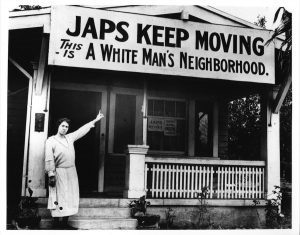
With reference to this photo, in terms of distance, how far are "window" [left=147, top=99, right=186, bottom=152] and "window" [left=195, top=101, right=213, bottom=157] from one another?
37 centimetres

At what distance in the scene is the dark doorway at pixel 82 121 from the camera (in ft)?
31.1

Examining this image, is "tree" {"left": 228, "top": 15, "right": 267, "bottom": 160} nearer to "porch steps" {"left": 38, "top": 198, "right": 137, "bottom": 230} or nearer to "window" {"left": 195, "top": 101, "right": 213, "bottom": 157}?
"window" {"left": 195, "top": 101, "right": 213, "bottom": 157}

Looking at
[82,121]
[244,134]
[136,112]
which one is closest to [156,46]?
[136,112]

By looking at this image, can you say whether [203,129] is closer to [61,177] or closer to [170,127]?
[170,127]

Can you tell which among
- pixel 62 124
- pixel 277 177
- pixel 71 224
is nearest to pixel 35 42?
pixel 62 124

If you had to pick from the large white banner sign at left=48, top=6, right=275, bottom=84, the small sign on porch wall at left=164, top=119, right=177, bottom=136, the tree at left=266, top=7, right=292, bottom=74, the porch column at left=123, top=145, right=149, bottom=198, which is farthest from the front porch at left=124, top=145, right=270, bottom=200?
the tree at left=266, top=7, right=292, bottom=74

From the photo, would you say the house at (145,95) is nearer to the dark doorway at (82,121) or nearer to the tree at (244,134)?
the dark doorway at (82,121)

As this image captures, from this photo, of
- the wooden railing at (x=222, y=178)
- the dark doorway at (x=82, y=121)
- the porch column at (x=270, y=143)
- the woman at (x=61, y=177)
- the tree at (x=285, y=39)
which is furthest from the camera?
the dark doorway at (x=82, y=121)

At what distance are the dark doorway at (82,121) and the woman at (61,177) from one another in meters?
2.38

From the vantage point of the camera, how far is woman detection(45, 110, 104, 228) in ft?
22.8

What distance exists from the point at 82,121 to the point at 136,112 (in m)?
1.23

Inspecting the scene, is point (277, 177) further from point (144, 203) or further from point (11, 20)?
point (11, 20)

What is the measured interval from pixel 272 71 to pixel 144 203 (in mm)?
3472

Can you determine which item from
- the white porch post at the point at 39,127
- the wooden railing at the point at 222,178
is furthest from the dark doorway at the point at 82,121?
the white porch post at the point at 39,127
